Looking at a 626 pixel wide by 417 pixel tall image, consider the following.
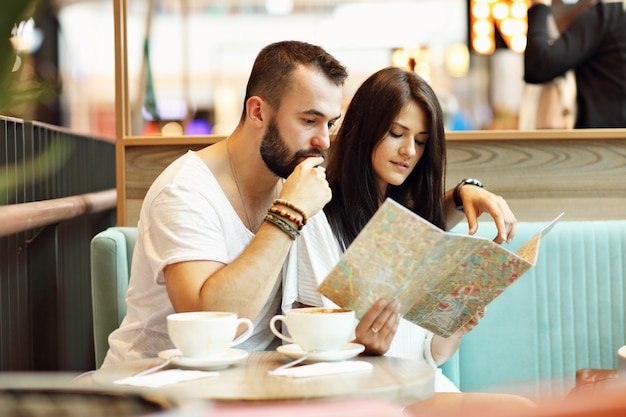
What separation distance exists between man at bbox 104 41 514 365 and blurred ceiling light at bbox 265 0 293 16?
9.25 metres

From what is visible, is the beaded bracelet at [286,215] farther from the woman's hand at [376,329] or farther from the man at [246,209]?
the woman's hand at [376,329]

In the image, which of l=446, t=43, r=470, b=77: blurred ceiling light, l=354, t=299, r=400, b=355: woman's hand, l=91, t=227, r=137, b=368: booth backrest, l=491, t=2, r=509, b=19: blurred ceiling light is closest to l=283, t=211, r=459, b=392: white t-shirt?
l=354, t=299, r=400, b=355: woman's hand

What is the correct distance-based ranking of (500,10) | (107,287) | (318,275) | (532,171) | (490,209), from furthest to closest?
(500,10), (532,171), (107,287), (490,209), (318,275)

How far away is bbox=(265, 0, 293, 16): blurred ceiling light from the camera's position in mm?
11172

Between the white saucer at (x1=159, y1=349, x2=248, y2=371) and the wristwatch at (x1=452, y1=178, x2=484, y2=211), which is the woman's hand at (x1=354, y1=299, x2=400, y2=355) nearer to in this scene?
the white saucer at (x1=159, y1=349, x2=248, y2=371)

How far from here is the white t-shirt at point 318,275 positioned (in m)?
1.99

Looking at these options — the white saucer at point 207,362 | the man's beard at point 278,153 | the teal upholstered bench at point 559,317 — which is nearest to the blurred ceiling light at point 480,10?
the teal upholstered bench at point 559,317

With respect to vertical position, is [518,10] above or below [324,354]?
above

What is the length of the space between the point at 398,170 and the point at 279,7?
941cm

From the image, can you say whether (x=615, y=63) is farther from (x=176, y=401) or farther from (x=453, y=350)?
(x=176, y=401)

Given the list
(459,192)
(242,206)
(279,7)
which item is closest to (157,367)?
(242,206)

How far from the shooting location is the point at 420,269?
1.61m

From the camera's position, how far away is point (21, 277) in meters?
2.66

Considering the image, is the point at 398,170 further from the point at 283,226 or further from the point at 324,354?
the point at 324,354
